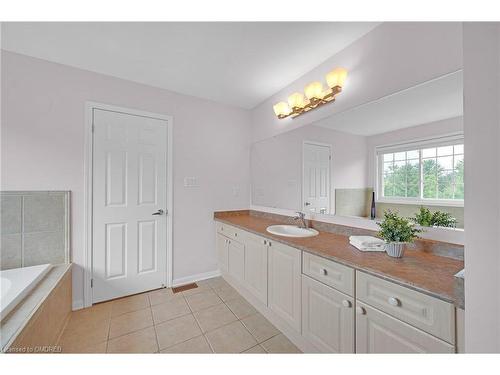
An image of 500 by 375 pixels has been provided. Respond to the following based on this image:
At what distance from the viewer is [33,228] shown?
5.51 feet

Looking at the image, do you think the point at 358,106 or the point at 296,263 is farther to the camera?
the point at 358,106

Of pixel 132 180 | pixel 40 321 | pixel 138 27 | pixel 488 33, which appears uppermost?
pixel 138 27

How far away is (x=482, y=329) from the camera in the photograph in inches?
25.0

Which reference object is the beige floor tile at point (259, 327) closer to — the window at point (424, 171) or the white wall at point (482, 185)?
the white wall at point (482, 185)

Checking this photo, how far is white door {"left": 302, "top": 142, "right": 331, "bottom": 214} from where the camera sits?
179 centimetres

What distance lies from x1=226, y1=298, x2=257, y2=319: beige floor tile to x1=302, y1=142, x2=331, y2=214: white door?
1.11 m

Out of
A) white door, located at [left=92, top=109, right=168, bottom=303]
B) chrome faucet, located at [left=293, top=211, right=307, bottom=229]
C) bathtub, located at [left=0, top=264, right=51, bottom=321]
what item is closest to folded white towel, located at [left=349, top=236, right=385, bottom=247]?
chrome faucet, located at [left=293, top=211, right=307, bottom=229]

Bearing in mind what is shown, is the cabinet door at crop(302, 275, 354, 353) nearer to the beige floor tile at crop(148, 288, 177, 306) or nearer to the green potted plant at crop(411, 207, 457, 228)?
the green potted plant at crop(411, 207, 457, 228)

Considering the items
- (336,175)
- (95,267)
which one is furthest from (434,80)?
(95,267)

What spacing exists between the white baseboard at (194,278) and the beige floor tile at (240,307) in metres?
0.59

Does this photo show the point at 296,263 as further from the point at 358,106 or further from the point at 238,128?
the point at 238,128

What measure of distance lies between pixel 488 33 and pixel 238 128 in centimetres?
236

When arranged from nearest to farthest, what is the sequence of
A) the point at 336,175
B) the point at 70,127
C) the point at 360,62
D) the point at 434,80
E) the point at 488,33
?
1. the point at 488,33
2. the point at 434,80
3. the point at 360,62
4. the point at 336,175
5. the point at 70,127

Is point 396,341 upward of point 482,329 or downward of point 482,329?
downward
